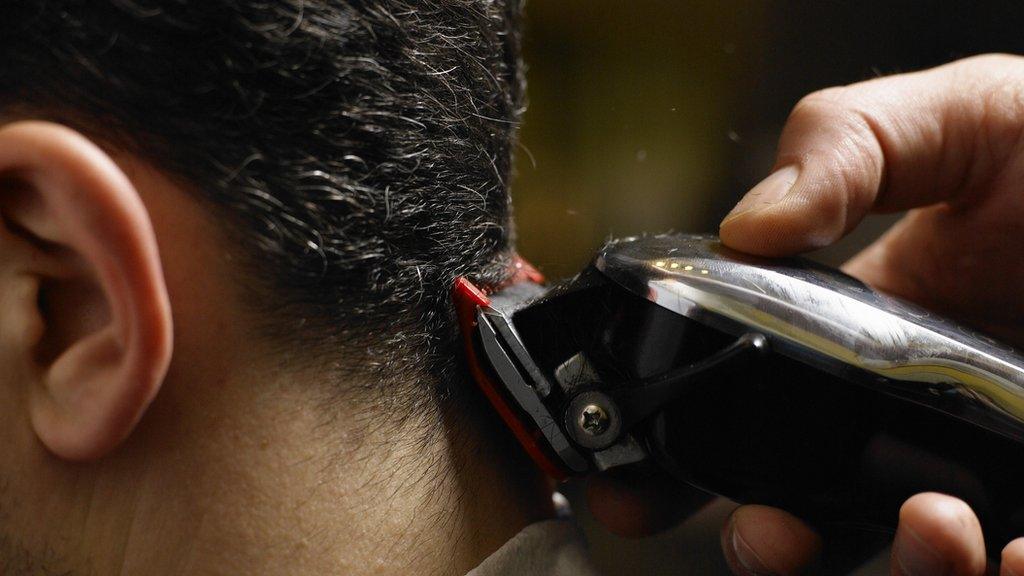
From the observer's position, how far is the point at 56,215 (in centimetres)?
48

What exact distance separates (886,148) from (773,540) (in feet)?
1.31

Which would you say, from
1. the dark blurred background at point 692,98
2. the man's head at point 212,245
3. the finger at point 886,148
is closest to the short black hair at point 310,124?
the man's head at point 212,245

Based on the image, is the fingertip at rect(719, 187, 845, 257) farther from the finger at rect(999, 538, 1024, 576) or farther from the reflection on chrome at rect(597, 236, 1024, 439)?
the finger at rect(999, 538, 1024, 576)

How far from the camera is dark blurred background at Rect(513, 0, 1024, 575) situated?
1106 mm

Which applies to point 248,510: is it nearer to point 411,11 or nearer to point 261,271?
point 261,271

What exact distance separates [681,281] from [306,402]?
26cm

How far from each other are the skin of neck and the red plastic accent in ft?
0.31

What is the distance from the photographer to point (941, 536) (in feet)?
1.80

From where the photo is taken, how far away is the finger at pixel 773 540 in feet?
2.21

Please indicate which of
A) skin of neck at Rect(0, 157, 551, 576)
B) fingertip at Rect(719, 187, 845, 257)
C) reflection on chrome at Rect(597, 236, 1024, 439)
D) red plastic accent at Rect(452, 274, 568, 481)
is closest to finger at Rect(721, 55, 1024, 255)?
fingertip at Rect(719, 187, 845, 257)

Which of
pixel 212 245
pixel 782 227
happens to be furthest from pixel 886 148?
pixel 212 245

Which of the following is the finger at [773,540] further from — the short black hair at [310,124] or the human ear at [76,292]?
the human ear at [76,292]

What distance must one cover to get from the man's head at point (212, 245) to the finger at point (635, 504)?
0.24 m

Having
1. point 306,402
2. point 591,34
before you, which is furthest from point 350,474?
point 591,34
